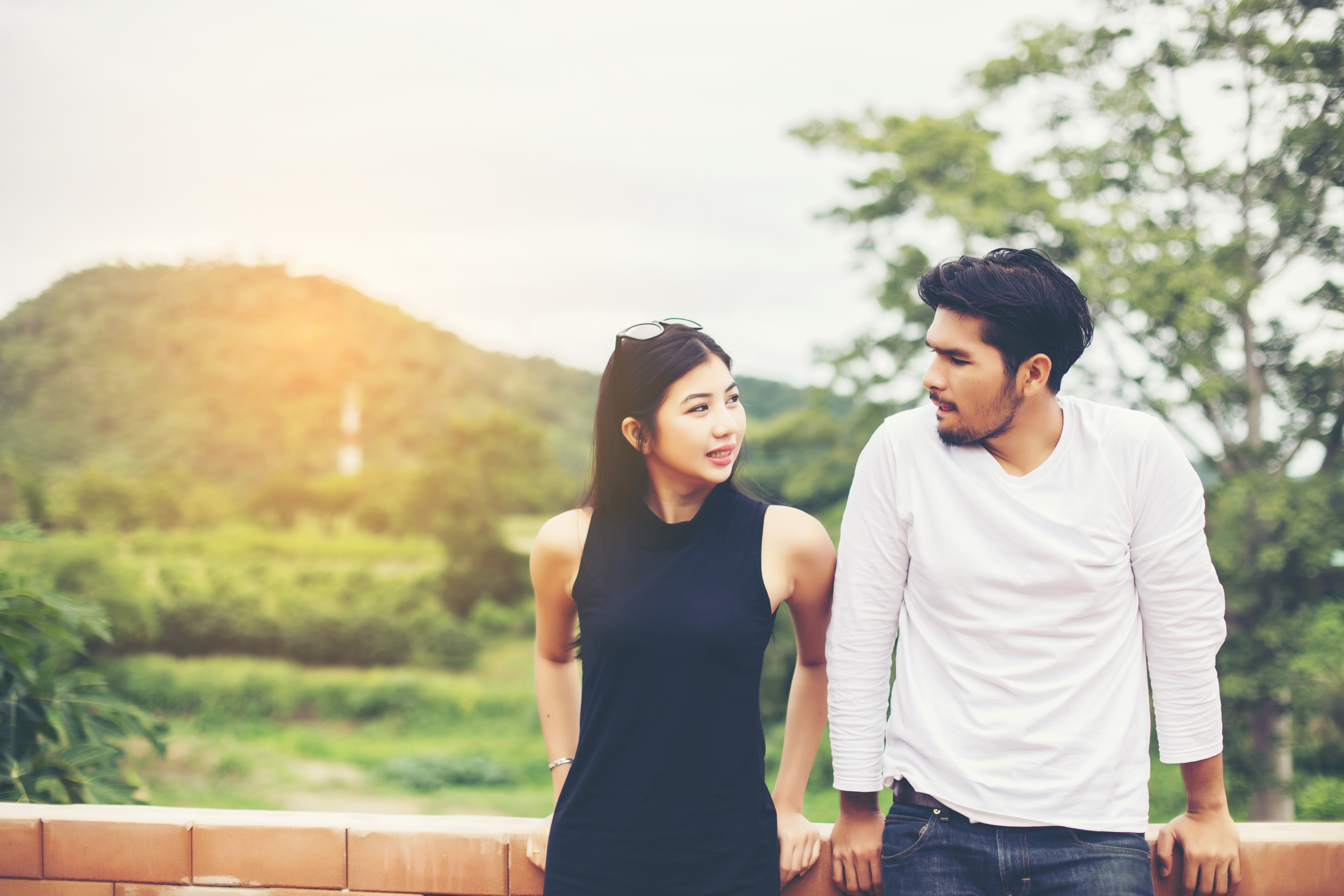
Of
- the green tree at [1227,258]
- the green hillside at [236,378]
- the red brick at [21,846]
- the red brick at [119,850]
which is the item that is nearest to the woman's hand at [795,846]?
the red brick at [119,850]

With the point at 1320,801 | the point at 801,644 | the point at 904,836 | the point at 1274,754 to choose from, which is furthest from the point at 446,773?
the point at 904,836

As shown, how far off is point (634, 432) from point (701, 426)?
137 mm

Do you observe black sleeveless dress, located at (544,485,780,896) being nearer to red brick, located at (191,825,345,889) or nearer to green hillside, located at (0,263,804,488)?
red brick, located at (191,825,345,889)

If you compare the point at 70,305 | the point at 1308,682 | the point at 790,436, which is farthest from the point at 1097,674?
the point at 70,305

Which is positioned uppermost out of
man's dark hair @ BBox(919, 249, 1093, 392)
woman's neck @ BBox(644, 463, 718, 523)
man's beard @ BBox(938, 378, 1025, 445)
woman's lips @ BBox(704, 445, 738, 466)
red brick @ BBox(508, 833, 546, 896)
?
man's dark hair @ BBox(919, 249, 1093, 392)

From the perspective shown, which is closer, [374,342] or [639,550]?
[639,550]

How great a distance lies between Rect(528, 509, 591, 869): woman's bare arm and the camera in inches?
63.5

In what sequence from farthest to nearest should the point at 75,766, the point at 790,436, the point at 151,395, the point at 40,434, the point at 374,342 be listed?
the point at 374,342
the point at 151,395
the point at 40,434
the point at 790,436
the point at 75,766

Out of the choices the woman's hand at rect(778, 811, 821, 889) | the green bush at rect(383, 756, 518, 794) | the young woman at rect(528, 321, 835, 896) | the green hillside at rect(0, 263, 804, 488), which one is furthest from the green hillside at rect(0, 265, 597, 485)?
the woman's hand at rect(778, 811, 821, 889)

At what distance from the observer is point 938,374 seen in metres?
1.54

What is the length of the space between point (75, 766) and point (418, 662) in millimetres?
16926

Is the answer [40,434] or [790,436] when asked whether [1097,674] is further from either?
[40,434]

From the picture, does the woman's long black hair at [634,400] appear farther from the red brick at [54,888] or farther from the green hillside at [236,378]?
the green hillside at [236,378]

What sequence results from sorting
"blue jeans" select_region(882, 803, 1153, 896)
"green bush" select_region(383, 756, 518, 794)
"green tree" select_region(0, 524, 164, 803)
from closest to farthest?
"blue jeans" select_region(882, 803, 1153, 896) < "green tree" select_region(0, 524, 164, 803) < "green bush" select_region(383, 756, 518, 794)
